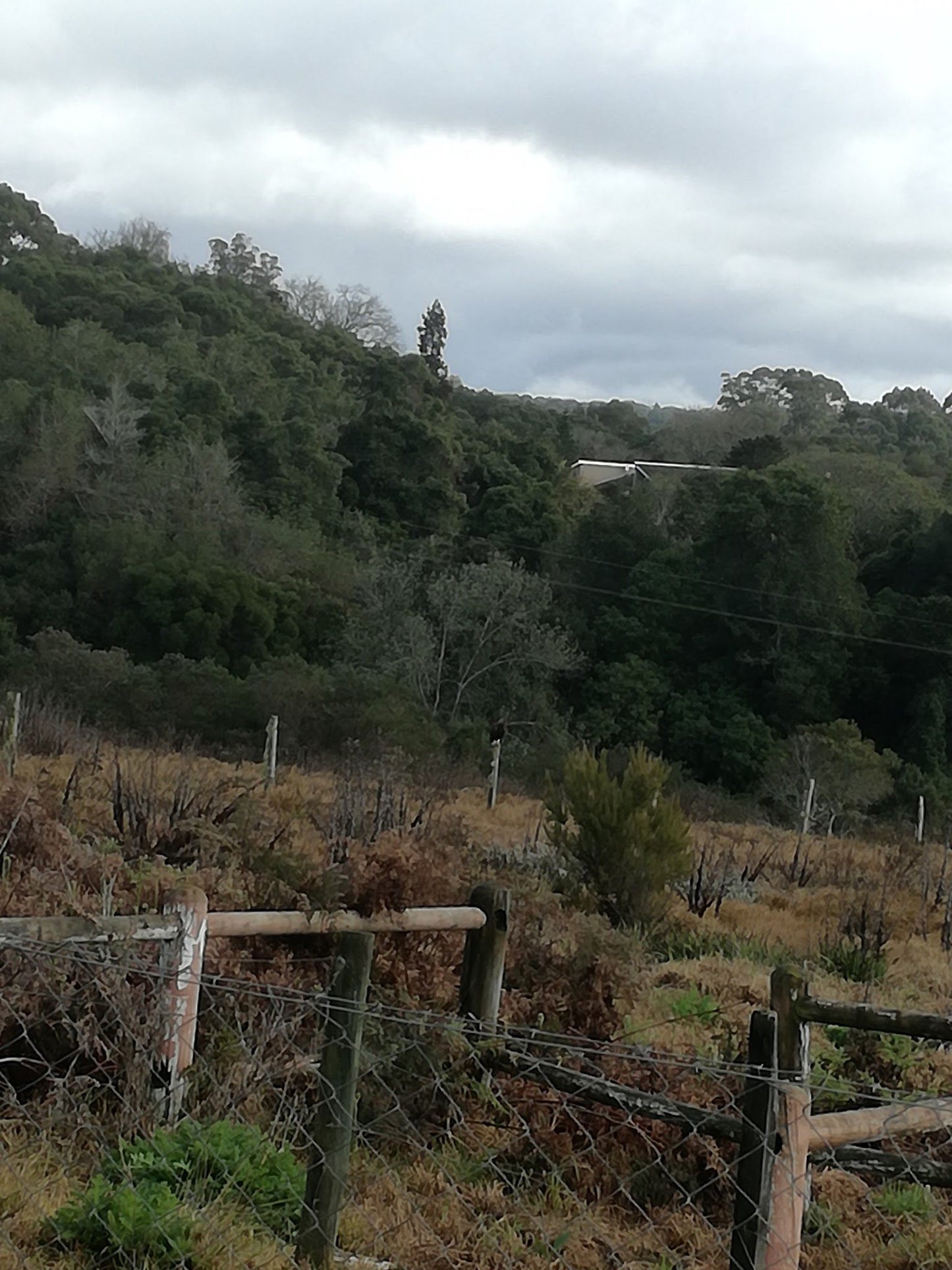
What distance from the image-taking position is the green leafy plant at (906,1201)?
5.02 m

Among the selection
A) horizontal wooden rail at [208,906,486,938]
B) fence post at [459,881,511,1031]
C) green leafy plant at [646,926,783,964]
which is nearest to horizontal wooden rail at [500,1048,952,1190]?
fence post at [459,881,511,1031]

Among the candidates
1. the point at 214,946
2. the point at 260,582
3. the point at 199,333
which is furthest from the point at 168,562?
the point at 214,946

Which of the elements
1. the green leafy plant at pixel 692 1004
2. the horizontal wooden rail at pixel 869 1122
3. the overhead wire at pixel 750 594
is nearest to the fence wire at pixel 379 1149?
the horizontal wooden rail at pixel 869 1122

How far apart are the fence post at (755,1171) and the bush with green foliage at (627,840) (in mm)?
8721

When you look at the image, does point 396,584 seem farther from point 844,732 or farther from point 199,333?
point 199,333

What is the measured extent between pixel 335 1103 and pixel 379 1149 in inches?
59.7

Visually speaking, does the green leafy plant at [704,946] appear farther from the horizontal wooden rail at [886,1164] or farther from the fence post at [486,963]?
the horizontal wooden rail at [886,1164]

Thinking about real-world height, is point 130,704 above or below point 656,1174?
below

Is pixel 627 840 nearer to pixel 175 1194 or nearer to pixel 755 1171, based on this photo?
pixel 175 1194

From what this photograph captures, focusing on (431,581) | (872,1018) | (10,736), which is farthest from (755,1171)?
(431,581)

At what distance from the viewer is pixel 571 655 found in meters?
41.0

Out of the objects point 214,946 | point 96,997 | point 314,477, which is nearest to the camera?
point 96,997

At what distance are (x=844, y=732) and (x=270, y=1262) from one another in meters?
32.9

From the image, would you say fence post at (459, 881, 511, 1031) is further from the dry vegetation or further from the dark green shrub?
the dark green shrub
